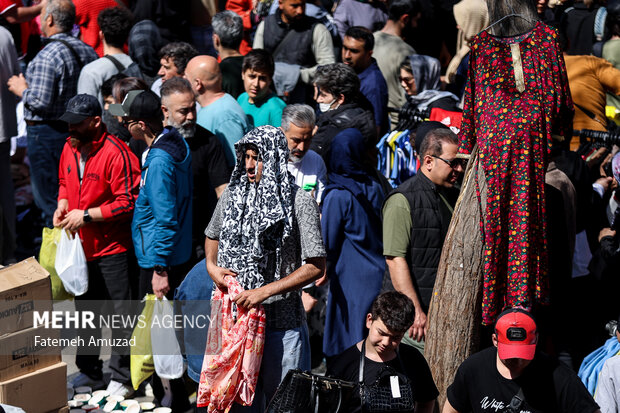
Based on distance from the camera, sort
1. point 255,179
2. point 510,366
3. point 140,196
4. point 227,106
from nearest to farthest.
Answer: point 510,366, point 255,179, point 140,196, point 227,106

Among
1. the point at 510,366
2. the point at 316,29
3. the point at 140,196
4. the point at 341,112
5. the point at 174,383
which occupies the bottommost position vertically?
the point at 174,383

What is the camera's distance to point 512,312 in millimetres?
4395

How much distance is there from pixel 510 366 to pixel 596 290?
3.41 meters

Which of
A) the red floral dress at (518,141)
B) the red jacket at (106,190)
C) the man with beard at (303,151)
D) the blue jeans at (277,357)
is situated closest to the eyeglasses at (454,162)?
the red floral dress at (518,141)

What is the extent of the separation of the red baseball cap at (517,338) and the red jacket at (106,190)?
3246mm

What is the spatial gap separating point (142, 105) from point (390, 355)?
2.71 metres

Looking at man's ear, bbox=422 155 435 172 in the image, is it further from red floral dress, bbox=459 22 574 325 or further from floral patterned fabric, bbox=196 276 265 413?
floral patterned fabric, bbox=196 276 265 413

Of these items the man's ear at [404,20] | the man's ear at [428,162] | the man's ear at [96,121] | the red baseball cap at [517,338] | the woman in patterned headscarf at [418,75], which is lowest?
the red baseball cap at [517,338]

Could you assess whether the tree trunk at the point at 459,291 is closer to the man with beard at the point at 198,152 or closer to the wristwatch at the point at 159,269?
the wristwatch at the point at 159,269

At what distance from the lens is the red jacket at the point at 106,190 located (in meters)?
6.55

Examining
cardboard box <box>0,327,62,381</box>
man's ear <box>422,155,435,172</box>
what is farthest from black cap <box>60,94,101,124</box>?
man's ear <box>422,155,435,172</box>

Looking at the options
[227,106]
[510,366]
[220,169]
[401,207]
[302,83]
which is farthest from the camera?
Answer: [302,83]

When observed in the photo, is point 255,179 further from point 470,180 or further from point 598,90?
point 598,90

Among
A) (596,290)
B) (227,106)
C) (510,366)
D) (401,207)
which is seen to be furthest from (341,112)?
(510,366)
